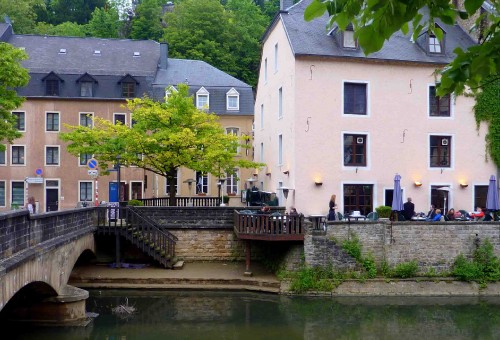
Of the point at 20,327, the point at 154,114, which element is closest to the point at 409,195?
the point at 154,114

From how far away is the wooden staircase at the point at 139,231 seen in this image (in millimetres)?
22281

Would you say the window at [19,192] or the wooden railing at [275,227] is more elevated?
the window at [19,192]

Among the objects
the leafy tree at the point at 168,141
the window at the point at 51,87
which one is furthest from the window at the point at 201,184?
the leafy tree at the point at 168,141

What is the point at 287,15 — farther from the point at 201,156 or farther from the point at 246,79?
the point at 246,79

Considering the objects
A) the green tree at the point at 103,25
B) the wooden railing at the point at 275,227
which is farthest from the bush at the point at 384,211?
the green tree at the point at 103,25

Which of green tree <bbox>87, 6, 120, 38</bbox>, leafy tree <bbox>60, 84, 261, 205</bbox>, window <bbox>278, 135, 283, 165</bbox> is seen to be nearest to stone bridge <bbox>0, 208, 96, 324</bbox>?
leafy tree <bbox>60, 84, 261, 205</bbox>

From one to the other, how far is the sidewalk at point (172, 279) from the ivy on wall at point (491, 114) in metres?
12.0

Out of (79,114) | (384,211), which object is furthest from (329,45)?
(79,114)

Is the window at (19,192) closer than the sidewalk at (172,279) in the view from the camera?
No

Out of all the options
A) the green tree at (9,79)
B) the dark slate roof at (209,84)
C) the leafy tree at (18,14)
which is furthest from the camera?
the leafy tree at (18,14)

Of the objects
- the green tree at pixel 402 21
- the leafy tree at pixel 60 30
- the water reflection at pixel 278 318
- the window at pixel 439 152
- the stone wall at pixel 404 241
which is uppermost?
the leafy tree at pixel 60 30

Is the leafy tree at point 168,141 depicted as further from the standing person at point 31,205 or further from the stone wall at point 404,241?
the stone wall at point 404,241

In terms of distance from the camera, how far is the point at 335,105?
24906 millimetres

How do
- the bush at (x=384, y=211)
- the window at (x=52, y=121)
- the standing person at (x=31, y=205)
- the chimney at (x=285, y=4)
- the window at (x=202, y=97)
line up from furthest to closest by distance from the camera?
the window at (x=202, y=97) < the window at (x=52, y=121) < the chimney at (x=285, y=4) < the standing person at (x=31, y=205) < the bush at (x=384, y=211)
